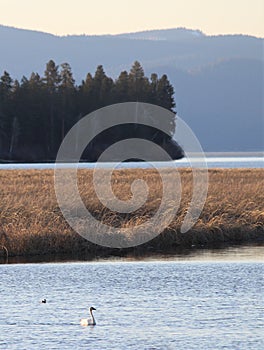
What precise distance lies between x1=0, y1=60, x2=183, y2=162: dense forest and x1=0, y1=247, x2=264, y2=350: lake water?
320ft

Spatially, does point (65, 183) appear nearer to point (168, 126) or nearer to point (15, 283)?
point (15, 283)

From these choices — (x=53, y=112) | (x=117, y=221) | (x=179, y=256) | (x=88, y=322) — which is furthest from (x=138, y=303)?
(x=53, y=112)

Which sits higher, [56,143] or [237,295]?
[56,143]

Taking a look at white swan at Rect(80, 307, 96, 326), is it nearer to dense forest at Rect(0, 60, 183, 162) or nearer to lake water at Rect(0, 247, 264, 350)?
lake water at Rect(0, 247, 264, 350)

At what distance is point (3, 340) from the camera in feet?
61.7

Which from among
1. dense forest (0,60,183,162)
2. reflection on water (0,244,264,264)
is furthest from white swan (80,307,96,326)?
dense forest (0,60,183,162)

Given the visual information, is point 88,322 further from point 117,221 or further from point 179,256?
point 117,221

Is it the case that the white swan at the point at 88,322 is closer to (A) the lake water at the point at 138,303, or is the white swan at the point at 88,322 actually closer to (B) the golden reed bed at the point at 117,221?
(A) the lake water at the point at 138,303

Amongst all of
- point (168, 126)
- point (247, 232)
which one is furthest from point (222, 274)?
point (168, 126)

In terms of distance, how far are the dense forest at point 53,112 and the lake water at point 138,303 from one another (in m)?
97.6

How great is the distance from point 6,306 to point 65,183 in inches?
938

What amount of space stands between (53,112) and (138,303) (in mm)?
111127

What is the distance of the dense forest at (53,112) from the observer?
12840 centimetres

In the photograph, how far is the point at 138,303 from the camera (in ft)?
72.6
